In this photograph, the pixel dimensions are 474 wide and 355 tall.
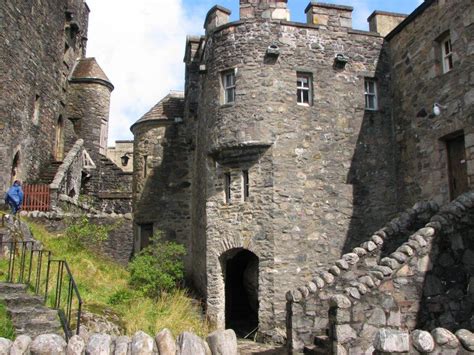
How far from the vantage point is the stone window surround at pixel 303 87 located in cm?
1514

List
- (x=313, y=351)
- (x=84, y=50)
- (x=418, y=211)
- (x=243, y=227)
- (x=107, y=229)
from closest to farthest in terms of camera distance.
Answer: (x=313, y=351)
(x=418, y=211)
(x=243, y=227)
(x=107, y=229)
(x=84, y=50)

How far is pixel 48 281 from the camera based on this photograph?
10688mm

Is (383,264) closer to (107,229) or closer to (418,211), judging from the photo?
(418,211)

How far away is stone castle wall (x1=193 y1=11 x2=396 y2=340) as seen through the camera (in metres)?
14.1

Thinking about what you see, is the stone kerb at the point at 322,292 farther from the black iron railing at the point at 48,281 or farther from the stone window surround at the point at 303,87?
the stone window surround at the point at 303,87

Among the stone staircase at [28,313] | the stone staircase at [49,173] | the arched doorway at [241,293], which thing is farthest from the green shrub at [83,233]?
the stone staircase at [28,313]

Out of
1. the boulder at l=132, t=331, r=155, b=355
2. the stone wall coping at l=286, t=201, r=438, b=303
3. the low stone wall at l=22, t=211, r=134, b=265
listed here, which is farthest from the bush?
the boulder at l=132, t=331, r=155, b=355

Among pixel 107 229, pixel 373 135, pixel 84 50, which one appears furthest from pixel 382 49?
pixel 84 50

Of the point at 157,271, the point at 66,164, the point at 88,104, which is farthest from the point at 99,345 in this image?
the point at 88,104

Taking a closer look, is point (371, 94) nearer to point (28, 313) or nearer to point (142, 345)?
point (28, 313)

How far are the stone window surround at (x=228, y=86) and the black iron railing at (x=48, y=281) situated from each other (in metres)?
6.98

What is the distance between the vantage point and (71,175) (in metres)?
23.2

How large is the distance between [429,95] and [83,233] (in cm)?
1198

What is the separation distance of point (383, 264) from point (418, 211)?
2.61m
